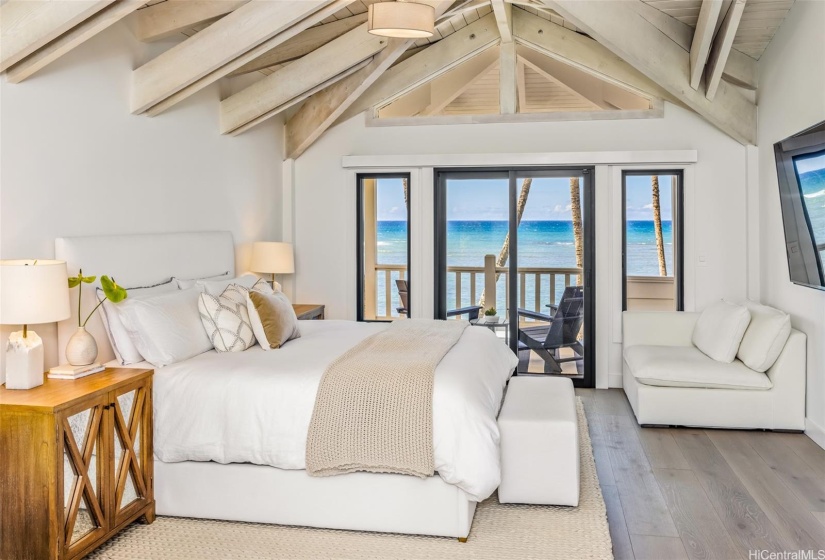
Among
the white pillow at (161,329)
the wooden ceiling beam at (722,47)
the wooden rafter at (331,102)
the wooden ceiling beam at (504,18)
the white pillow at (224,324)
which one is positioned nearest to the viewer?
the white pillow at (161,329)

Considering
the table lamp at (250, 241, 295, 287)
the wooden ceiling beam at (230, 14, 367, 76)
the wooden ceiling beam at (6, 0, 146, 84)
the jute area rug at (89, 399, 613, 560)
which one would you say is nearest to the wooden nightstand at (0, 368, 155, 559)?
the jute area rug at (89, 399, 613, 560)

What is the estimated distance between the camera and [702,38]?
4602 millimetres

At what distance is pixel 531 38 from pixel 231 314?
3642 mm

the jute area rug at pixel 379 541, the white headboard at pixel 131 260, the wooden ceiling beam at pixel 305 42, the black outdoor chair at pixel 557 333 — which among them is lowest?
the jute area rug at pixel 379 541

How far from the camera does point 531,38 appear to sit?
5.95m

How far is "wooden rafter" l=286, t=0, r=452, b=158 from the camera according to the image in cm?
527

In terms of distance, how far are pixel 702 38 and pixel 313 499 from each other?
3722mm

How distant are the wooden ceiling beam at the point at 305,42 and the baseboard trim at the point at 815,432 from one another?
13.1 ft

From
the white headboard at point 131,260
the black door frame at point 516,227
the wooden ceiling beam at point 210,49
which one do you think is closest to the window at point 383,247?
the black door frame at point 516,227

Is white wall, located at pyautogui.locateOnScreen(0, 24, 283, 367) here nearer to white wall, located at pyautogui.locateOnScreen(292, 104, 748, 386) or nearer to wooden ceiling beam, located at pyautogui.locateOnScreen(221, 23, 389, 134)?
wooden ceiling beam, located at pyautogui.locateOnScreen(221, 23, 389, 134)

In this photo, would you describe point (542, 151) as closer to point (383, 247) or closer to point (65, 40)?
point (383, 247)

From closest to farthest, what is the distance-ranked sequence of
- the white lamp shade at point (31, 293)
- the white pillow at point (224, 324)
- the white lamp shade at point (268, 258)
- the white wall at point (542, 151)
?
the white lamp shade at point (31, 293)
the white pillow at point (224, 324)
the white lamp shade at point (268, 258)
the white wall at point (542, 151)

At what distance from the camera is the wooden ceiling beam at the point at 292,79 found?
515 cm

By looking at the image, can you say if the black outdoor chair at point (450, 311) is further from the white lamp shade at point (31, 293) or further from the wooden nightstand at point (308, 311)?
the white lamp shade at point (31, 293)
